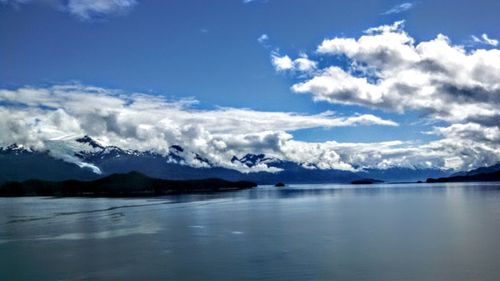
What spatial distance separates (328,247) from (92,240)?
25.7 meters

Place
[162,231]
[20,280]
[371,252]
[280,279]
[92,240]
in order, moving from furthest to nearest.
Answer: [162,231], [92,240], [371,252], [20,280], [280,279]

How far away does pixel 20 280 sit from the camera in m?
34.2

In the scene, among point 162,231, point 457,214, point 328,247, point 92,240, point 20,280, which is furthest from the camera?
point 457,214

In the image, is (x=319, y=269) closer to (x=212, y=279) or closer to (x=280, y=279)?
(x=280, y=279)

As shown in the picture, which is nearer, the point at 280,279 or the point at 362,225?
the point at 280,279

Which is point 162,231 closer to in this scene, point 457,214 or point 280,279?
point 280,279

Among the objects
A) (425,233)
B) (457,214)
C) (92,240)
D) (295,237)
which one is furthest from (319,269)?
(457,214)

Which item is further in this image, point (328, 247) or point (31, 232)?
point (31, 232)

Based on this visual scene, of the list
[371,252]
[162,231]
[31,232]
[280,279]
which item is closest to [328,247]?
[371,252]

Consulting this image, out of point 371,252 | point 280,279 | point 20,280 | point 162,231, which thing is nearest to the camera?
point 280,279

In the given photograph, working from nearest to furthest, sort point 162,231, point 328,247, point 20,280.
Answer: point 20,280, point 328,247, point 162,231

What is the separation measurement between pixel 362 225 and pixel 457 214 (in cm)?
2264

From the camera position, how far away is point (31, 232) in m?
61.3

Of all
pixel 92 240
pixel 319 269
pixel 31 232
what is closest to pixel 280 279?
pixel 319 269
